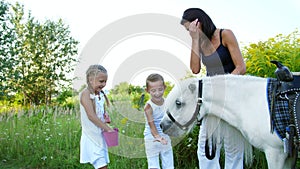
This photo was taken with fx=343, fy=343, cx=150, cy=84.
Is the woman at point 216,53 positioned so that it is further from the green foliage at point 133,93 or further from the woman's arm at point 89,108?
the green foliage at point 133,93

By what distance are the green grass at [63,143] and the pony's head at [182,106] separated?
1169mm

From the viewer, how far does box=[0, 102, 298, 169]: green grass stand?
13.9ft

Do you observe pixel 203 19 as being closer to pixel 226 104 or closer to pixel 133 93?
pixel 226 104

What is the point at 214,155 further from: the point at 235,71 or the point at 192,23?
the point at 192,23

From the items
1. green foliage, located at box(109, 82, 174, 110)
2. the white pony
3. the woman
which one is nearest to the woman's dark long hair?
the woman

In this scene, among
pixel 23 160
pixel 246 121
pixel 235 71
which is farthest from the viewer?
pixel 23 160

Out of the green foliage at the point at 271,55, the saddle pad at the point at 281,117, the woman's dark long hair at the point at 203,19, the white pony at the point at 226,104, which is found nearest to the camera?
the saddle pad at the point at 281,117

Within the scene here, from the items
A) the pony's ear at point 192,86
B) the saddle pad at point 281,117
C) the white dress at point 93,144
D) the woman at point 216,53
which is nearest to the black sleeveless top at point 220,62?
the woman at point 216,53

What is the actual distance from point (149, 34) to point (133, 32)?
0.19 meters

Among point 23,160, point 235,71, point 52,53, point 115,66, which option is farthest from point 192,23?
point 52,53

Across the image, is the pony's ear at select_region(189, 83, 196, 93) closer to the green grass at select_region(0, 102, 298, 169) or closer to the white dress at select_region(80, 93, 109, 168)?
the white dress at select_region(80, 93, 109, 168)

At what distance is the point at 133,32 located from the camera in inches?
157

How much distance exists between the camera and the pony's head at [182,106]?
102 inches

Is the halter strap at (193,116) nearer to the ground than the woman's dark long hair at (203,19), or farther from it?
nearer to the ground
